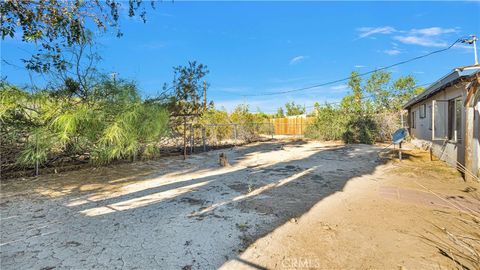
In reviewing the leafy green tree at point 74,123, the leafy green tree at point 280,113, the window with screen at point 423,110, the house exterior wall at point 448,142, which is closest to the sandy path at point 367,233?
the house exterior wall at point 448,142

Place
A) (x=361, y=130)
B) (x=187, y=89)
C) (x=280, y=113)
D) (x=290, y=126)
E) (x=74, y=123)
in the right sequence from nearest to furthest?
(x=74, y=123)
(x=187, y=89)
(x=361, y=130)
(x=290, y=126)
(x=280, y=113)

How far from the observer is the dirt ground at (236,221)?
2.56 meters

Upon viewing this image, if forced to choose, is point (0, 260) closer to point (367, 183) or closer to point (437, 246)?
point (437, 246)

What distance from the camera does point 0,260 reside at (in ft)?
8.50

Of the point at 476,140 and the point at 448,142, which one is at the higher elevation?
the point at 476,140

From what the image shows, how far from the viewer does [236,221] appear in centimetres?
355

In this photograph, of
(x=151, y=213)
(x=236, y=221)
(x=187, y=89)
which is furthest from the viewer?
(x=187, y=89)

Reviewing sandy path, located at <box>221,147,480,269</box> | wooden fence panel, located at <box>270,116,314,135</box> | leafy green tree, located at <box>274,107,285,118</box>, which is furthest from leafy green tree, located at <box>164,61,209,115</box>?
leafy green tree, located at <box>274,107,285,118</box>

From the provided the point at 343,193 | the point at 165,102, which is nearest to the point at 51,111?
the point at 165,102

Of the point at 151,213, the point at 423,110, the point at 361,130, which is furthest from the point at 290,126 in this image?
the point at 151,213

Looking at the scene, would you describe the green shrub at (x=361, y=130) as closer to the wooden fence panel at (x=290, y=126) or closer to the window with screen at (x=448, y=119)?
the window with screen at (x=448, y=119)

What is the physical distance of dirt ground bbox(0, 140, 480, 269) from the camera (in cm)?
256

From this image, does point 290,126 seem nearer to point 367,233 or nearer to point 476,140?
point 476,140

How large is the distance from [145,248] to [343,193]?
3.53 metres
